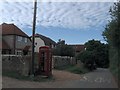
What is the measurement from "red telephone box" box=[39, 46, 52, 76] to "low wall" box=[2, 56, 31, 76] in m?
1.11

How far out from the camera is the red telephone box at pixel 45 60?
25234mm

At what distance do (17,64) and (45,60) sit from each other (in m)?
2.46

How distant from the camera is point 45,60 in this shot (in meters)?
25.5

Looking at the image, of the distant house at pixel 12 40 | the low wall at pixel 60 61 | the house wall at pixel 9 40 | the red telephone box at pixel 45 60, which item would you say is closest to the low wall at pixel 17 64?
the red telephone box at pixel 45 60

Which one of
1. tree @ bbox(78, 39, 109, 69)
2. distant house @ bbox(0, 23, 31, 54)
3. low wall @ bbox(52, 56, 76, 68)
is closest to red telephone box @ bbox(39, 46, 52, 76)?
low wall @ bbox(52, 56, 76, 68)

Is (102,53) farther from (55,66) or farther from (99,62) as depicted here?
(55,66)

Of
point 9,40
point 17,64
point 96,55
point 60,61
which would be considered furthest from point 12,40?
point 17,64

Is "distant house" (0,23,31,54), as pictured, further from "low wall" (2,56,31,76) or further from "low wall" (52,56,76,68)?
"low wall" (2,56,31,76)

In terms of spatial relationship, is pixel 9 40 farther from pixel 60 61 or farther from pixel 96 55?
pixel 96 55

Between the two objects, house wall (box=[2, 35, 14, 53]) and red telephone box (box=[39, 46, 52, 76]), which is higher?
house wall (box=[2, 35, 14, 53])

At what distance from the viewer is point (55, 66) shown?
40.5m

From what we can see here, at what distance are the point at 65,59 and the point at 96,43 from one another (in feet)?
51.7

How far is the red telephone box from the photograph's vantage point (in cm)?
2523

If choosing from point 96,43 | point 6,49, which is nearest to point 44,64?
point 6,49
